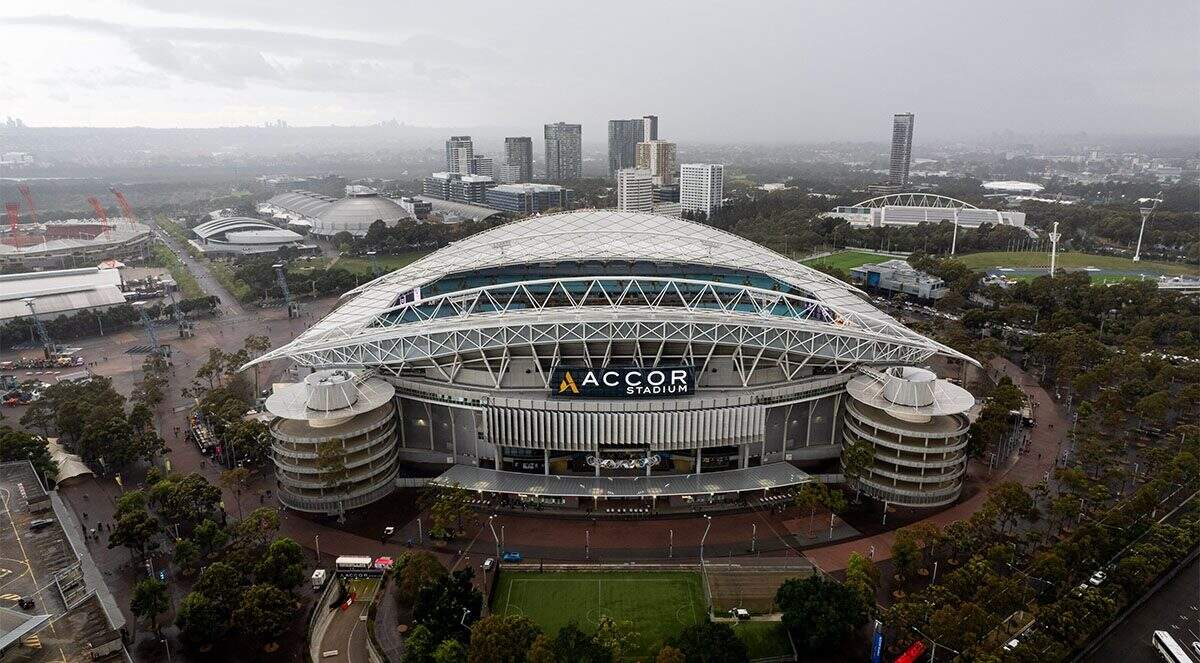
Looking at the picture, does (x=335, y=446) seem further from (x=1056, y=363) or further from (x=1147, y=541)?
(x=1056, y=363)

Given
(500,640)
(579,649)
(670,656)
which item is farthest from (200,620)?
(670,656)

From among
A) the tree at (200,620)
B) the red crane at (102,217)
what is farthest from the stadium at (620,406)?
the red crane at (102,217)

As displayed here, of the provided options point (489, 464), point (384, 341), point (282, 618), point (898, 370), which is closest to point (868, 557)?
point (898, 370)

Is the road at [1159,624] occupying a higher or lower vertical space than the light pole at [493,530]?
lower

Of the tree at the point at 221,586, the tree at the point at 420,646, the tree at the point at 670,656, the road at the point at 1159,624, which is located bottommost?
the road at the point at 1159,624

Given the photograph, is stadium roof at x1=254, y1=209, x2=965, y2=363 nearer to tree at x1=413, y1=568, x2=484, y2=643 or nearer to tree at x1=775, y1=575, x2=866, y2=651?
tree at x1=413, y1=568, x2=484, y2=643

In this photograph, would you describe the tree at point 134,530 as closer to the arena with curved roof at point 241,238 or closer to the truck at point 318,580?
the truck at point 318,580
